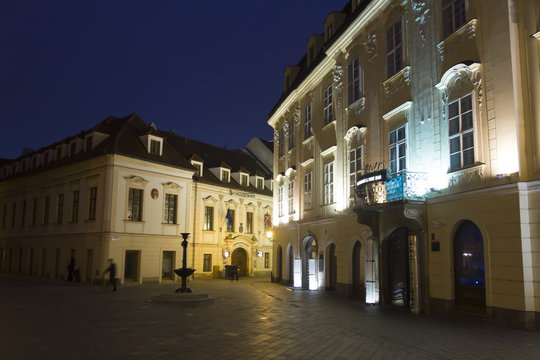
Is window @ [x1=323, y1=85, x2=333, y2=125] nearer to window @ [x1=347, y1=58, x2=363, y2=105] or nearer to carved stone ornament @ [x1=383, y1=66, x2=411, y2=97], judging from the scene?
window @ [x1=347, y1=58, x2=363, y2=105]

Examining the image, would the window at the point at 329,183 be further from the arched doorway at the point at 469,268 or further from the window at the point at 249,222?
the window at the point at 249,222

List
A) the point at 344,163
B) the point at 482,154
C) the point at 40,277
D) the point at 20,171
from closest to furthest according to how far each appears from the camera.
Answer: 1. the point at 482,154
2. the point at 344,163
3. the point at 40,277
4. the point at 20,171

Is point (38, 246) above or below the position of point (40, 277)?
above

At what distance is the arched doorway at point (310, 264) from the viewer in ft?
82.9

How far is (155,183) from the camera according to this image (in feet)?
113

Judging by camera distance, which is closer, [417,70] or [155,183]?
[417,70]

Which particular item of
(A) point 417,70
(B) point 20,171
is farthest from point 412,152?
(B) point 20,171

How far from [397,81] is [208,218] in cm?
2627

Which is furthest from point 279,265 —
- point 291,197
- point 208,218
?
point 208,218

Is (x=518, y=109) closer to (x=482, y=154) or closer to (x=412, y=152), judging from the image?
(x=482, y=154)

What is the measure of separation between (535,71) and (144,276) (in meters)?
28.1

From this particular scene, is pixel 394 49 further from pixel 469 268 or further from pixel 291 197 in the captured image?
pixel 291 197

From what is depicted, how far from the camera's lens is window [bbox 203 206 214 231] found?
4066 centimetres

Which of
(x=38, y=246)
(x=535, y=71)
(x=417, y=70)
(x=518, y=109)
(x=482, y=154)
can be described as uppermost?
(x=417, y=70)
